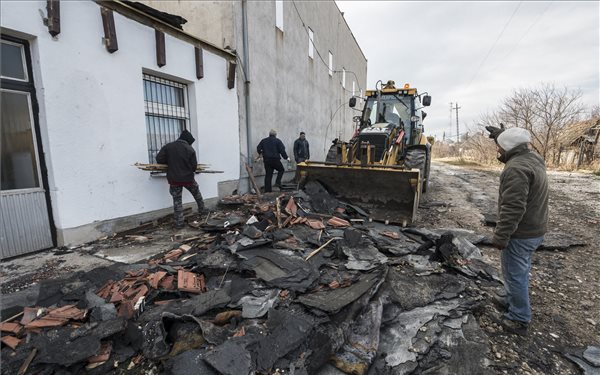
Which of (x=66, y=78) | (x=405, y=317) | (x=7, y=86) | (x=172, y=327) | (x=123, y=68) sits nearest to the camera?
(x=172, y=327)

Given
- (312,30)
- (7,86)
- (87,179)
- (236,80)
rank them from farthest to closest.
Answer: (312,30)
(236,80)
(87,179)
(7,86)

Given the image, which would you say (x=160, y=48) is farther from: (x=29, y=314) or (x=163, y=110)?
(x=29, y=314)

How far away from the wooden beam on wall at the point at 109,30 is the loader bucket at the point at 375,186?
4.15 meters

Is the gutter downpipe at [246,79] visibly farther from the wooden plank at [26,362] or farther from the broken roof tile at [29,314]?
the wooden plank at [26,362]

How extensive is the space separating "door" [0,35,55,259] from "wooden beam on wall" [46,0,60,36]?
43 centimetres

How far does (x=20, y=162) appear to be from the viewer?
4.20 meters

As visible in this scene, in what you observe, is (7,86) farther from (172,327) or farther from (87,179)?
(172,327)

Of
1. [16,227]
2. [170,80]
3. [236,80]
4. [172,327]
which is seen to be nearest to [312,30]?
[236,80]

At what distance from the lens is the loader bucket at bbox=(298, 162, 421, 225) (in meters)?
5.72

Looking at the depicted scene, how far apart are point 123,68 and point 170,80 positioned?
121 cm

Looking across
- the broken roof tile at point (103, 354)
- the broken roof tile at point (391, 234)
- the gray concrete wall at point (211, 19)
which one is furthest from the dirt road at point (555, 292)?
the gray concrete wall at point (211, 19)

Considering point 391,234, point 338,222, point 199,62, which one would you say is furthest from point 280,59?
point 391,234

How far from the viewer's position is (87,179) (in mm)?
4691

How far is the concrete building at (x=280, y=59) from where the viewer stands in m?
7.82
